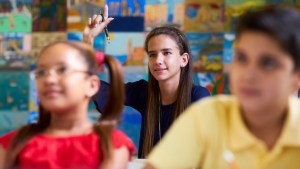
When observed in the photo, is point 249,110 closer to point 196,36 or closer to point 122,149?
point 122,149

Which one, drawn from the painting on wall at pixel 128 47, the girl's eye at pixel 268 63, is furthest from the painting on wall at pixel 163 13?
the girl's eye at pixel 268 63

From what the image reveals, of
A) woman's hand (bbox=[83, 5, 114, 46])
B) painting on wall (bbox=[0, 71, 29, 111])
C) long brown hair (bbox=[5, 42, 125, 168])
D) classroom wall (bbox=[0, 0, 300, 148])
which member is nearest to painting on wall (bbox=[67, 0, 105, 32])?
classroom wall (bbox=[0, 0, 300, 148])

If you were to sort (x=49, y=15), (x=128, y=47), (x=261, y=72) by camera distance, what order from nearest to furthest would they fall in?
(x=261, y=72), (x=128, y=47), (x=49, y=15)

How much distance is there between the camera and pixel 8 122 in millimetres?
2920

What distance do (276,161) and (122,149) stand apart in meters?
0.39

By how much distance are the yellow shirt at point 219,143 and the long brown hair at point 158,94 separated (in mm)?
814

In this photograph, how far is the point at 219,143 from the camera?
831 millimetres

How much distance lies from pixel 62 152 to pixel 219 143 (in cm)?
39

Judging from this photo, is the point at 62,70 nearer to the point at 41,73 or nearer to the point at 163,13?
the point at 41,73

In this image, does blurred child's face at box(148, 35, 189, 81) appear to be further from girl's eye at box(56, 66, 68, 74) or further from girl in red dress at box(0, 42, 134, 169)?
girl's eye at box(56, 66, 68, 74)

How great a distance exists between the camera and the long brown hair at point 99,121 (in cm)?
99

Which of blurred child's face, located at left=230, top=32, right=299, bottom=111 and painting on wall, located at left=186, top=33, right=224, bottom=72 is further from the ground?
blurred child's face, located at left=230, top=32, right=299, bottom=111

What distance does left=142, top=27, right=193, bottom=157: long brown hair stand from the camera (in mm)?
1675

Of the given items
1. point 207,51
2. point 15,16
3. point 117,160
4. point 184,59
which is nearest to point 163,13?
point 207,51
